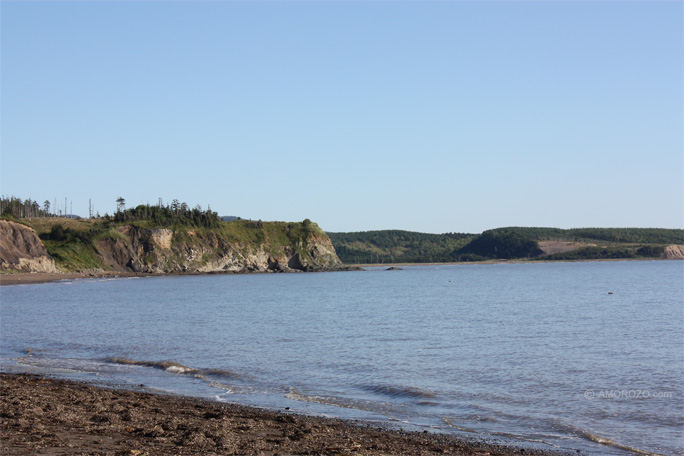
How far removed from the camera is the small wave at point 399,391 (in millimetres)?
18719

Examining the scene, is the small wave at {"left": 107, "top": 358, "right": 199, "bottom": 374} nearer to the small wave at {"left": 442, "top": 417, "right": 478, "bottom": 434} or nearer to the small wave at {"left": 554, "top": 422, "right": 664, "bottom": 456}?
the small wave at {"left": 442, "top": 417, "right": 478, "bottom": 434}

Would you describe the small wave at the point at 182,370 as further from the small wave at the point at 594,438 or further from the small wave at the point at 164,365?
the small wave at the point at 594,438

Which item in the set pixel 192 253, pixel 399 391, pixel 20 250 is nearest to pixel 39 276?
pixel 20 250

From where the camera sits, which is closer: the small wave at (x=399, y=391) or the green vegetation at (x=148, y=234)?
the small wave at (x=399, y=391)

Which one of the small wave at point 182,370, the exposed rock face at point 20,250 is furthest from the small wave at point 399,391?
the exposed rock face at point 20,250

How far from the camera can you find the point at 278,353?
27.5 meters

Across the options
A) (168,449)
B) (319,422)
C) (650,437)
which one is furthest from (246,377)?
(650,437)

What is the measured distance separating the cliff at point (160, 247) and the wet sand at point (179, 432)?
107110 mm

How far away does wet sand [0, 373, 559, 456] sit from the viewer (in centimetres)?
1084

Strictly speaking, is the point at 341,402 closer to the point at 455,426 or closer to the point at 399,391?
the point at 399,391

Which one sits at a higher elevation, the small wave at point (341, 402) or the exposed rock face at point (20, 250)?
the exposed rock face at point (20, 250)

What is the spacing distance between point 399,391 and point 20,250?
11163 centimetres

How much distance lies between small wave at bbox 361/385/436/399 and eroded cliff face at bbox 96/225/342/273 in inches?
5361

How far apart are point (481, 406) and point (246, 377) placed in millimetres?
8822
